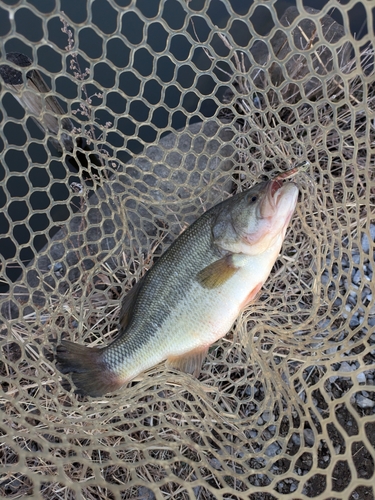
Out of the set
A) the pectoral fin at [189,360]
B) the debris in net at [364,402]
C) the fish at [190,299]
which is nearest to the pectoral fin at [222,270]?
the fish at [190,299]

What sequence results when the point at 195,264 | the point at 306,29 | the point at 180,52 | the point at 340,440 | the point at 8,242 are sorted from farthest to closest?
1. the point at 180,52
2. the point at 8,242
3. the point at 306,29
4. the point at 340,440
5. the point at 195,264

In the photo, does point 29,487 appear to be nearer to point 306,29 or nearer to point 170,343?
point 170,343

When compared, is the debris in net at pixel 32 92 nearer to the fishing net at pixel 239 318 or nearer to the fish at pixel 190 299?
the fishing net at pixel 239 318

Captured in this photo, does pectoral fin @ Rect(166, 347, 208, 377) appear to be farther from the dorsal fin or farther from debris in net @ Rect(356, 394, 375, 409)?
debris in net @ Rect(356, 394, 375, 409)

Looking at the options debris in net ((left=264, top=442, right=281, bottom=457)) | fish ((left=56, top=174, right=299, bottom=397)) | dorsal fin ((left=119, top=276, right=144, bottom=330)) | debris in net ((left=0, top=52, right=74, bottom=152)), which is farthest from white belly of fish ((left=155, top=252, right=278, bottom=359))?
debris in net ((left=0, top=52, right=74, bottom=152))

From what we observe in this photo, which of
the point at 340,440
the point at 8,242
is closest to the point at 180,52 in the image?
the point at 8,242

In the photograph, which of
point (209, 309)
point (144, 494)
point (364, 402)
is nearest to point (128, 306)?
point (209, 309)

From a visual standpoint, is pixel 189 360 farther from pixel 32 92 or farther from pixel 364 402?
pixel 32 92
